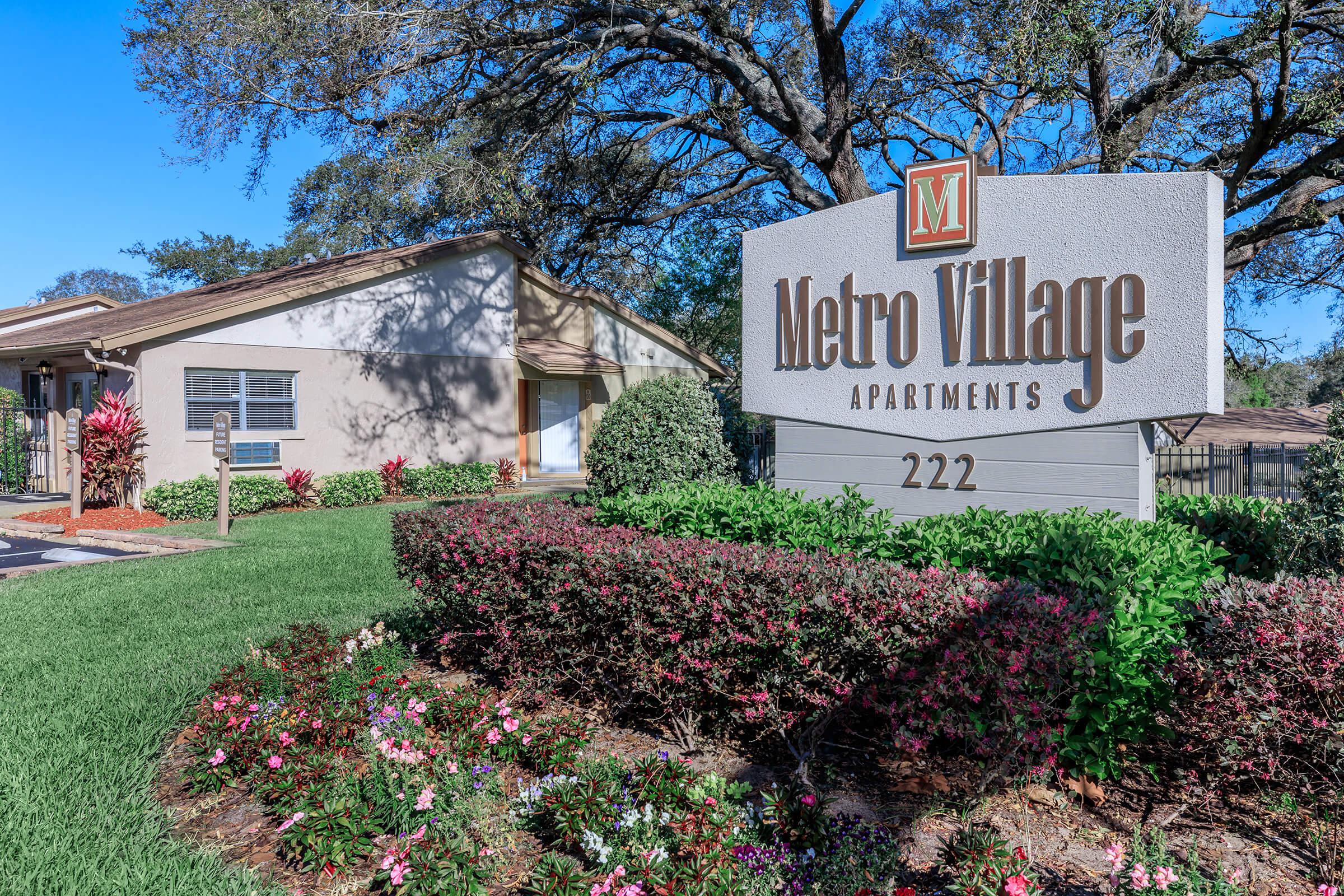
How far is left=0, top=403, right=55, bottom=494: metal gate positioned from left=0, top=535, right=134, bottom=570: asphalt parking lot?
18.8 ft

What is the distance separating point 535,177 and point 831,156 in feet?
19.4

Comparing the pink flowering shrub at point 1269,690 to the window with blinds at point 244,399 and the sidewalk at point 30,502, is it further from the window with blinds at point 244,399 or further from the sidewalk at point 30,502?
the sidewalk at point 30,502

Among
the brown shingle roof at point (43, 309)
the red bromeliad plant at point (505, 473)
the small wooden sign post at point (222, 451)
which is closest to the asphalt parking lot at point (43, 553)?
the small wooden sign post at point (222, 451)

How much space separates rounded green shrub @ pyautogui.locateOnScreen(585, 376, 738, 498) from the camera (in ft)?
26.7

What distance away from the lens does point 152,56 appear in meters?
12.2

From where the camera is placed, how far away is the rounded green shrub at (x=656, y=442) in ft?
26.7

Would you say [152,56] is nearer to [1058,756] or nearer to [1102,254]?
[1102,254]

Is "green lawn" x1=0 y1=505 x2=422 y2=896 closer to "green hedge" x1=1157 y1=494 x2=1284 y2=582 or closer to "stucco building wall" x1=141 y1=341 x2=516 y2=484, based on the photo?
"stucco building wall" x1=141 y1=341 x2=516 y2=484

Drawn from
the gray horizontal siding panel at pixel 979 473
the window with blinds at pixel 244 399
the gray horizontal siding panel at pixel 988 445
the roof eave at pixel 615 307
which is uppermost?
the roof eave at pixel 615 307

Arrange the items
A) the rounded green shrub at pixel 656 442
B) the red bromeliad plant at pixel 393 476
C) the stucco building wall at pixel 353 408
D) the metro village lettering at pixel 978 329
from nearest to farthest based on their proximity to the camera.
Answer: the metro village lettering at pixel 978 329 → the rounded green shrub at pixel 656 442 → the stucco building wall at pixel 353 408 → the red bromeliad plant at pixel 393 476

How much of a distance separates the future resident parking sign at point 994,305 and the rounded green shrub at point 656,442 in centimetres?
102

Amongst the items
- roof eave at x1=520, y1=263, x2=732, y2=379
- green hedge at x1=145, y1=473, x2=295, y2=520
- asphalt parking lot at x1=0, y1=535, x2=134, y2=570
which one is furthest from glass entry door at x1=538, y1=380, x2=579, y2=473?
asphalt parking lot at x1=0, y1=535, x2=134, y2=570

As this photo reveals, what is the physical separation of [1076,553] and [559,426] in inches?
691

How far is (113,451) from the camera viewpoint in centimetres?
1365
